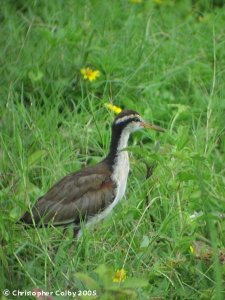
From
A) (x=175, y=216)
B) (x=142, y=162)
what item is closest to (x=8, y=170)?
(x=142, y=162)

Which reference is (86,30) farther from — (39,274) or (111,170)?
(39,274)

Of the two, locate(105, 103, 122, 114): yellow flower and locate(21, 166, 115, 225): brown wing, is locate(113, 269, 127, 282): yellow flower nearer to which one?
locate(21, 166, 115, 225): brown wing

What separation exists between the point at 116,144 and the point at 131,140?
0.94 metres

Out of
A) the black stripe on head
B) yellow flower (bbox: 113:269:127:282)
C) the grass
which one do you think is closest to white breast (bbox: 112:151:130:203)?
the grass

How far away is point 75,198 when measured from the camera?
576cm

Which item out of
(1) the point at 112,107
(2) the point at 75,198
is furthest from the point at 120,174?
(1) the point at 112,107

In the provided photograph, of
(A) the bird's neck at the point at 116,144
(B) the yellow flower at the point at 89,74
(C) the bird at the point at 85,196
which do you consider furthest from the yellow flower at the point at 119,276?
(B) the yellow flower at the point at 89,74

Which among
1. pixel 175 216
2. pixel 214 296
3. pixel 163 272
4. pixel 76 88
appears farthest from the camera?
pixel 76 88

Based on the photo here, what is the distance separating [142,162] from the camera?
250 inches

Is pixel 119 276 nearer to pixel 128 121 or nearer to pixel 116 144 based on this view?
pixel 116 144

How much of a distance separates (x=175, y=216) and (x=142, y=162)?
93 centimetres

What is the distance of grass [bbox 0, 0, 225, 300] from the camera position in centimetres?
502

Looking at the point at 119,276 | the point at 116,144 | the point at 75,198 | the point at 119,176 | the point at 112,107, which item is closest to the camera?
the point at 119,276

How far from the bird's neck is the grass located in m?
0.23
